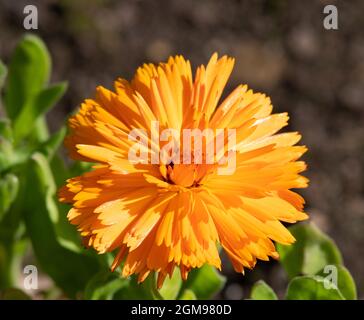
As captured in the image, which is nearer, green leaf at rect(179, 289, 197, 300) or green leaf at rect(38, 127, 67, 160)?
green leaf at rect(179, 289, 197, 300)

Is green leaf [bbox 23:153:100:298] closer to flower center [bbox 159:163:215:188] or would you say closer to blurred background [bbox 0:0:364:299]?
flower center [bbox 159:163:215:188]

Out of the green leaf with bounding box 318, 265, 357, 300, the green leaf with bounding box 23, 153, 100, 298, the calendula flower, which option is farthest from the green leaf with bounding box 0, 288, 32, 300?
the green leaf with bounding box 318, 265, 357, 300

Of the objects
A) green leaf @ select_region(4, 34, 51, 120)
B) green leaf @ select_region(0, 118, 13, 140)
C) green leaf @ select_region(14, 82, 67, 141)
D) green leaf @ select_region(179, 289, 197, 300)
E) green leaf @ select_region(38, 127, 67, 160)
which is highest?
green leaf @ select_region(4, 34, 51, 120)

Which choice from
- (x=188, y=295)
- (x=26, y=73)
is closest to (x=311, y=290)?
(x=188, y=295)

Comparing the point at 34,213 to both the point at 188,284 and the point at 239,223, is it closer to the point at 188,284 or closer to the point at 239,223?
the point at 188,284

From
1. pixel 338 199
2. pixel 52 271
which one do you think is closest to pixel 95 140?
pixel 52 271

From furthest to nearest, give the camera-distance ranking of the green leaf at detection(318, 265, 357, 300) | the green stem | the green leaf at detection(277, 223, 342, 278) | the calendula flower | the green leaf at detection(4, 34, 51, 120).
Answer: the green leaf at detection(4, 34, 51, 120) → the green leaf at detection(277, 223, 342, 278) → the green leaf at detection(318, 265, 357, 300) → the green stem → the calendula flower

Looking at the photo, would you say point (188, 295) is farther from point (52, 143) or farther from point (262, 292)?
point (52, 143)
